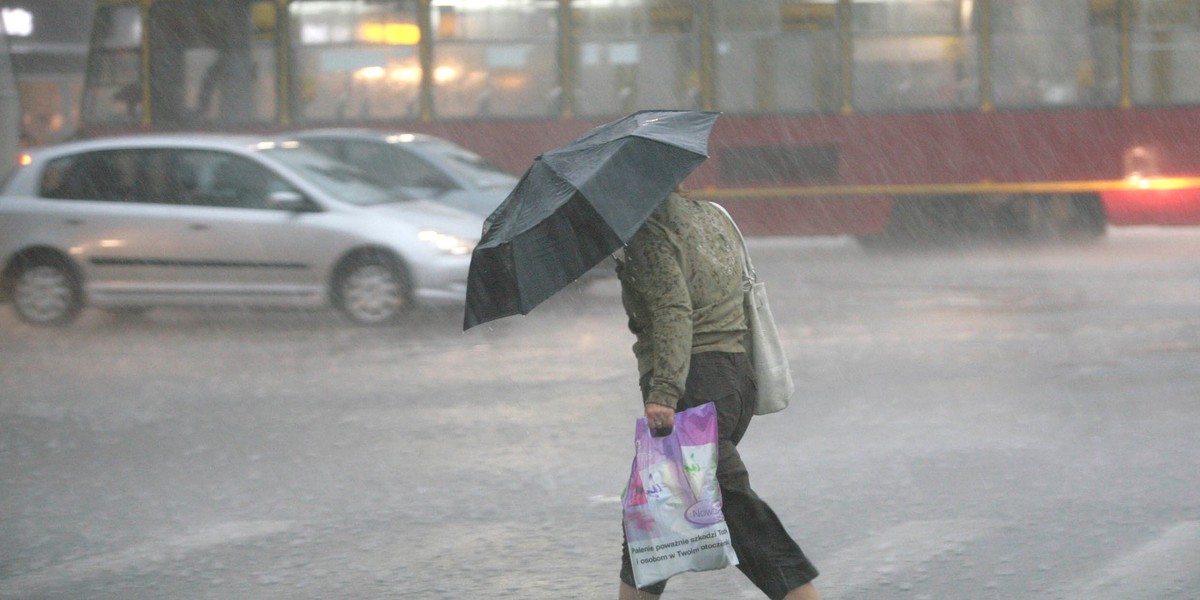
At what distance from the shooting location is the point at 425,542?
219 inches

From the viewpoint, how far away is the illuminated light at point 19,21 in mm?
23428

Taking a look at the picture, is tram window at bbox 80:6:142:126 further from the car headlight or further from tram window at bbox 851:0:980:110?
tram window at bbox 851:0:980:110

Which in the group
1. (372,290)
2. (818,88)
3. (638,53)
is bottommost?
(372,290)

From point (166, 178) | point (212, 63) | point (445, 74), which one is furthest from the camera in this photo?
point (212, 63)

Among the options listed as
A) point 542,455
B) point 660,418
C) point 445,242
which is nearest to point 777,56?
point 445,242

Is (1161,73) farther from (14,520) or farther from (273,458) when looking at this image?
(14,520)

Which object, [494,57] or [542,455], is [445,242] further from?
[494,57]

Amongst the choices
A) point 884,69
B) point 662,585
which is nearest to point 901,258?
point 884,69

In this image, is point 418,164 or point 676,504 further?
point 418,164

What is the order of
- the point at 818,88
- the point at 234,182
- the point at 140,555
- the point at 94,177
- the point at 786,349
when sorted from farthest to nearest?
the point at 818,88 → the point at 94,177 → the point at 234,182 → the point at 786,349 → the point at 140,555

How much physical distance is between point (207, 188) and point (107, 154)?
0.96m

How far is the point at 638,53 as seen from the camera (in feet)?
56.4

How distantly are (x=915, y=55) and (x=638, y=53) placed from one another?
3.04 meters

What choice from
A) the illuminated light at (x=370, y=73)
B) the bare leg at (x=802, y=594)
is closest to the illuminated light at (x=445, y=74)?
the illuminated light at (x=370, y=73)
